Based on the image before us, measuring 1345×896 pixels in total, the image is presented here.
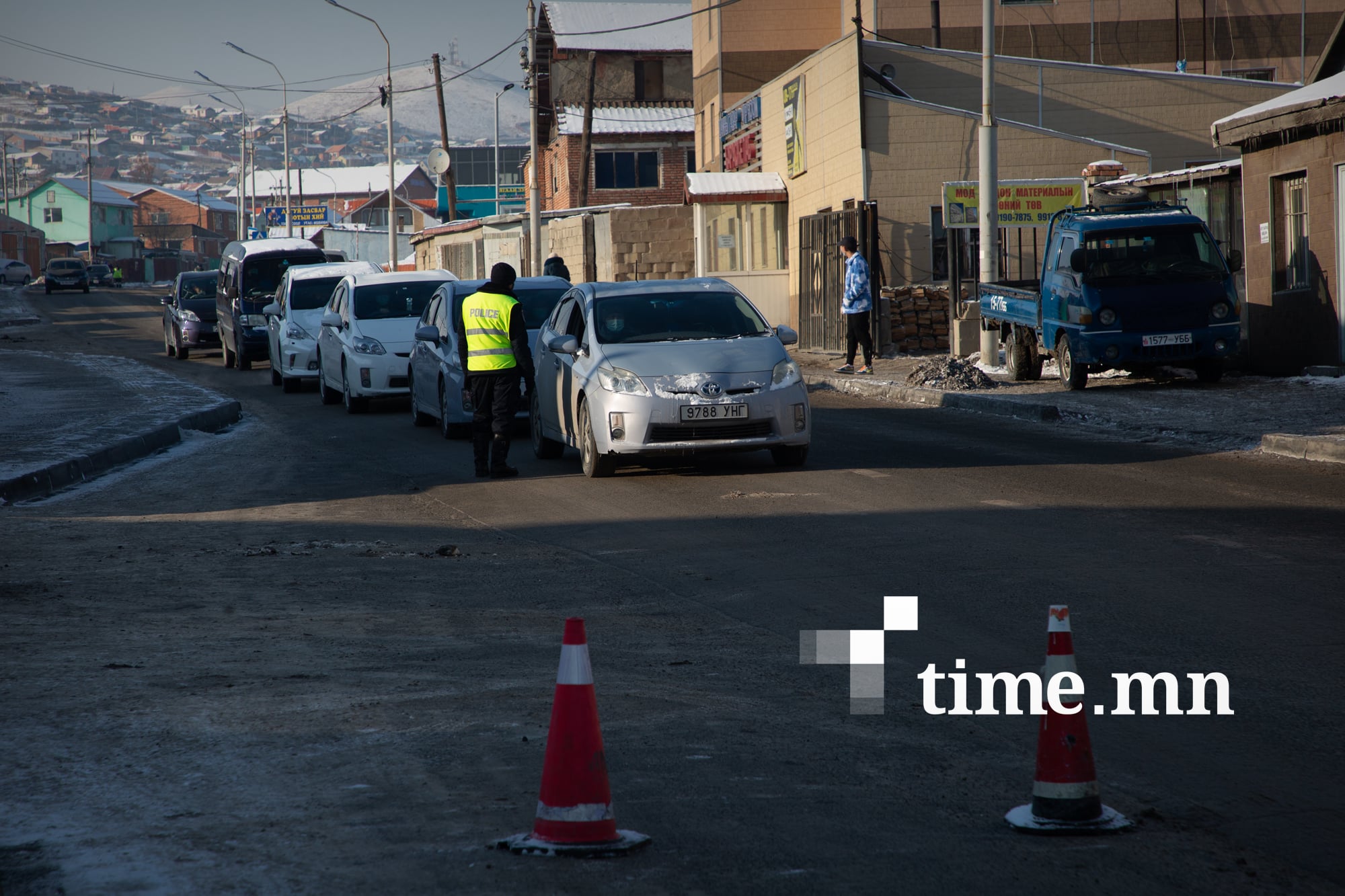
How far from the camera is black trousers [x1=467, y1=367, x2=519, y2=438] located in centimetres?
1295

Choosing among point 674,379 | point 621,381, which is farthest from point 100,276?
point 674,379

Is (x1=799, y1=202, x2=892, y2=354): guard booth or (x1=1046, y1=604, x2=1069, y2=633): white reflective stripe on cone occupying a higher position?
(x1=799, y1=202, x2=892, y2=354): guard booth

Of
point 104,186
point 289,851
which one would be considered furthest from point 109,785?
point 104,186

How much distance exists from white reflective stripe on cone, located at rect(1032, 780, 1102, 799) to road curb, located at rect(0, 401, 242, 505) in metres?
9.99

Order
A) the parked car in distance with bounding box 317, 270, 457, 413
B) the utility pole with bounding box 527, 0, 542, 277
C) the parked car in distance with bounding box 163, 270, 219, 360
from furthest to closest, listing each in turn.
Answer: the utility pole with bounding box 527, 0, 542, 277 → the parked car in distance with bounding box 163, 270, 219, 360 → the parked car in distance with bounding box 317, 270, 457, 413

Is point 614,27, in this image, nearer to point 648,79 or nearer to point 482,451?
point 648,79

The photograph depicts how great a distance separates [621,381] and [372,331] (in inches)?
335

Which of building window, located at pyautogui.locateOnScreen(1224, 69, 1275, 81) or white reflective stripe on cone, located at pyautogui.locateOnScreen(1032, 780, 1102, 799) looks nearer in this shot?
white reflective stripe on cone, located at pyautogui.locateOnScreen(1032, 780, 1102, 799)

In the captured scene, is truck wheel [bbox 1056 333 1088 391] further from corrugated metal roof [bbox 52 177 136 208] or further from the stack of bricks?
corrugated metal roof [bbox 52 177 136 208]

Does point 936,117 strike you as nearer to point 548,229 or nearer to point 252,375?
point 252,375

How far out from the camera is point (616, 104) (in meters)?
65.0

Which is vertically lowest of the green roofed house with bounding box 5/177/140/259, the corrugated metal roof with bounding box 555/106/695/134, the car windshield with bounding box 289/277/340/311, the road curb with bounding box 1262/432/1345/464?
the road curb with bounding box 1262/432/1345/464

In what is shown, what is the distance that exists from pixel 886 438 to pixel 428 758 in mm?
10751

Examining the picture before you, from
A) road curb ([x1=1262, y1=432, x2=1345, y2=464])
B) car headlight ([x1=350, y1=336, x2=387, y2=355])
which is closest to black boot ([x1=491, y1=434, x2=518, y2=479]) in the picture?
road curb ([x1=1262, y1=432, x2=1345, y2=464])
